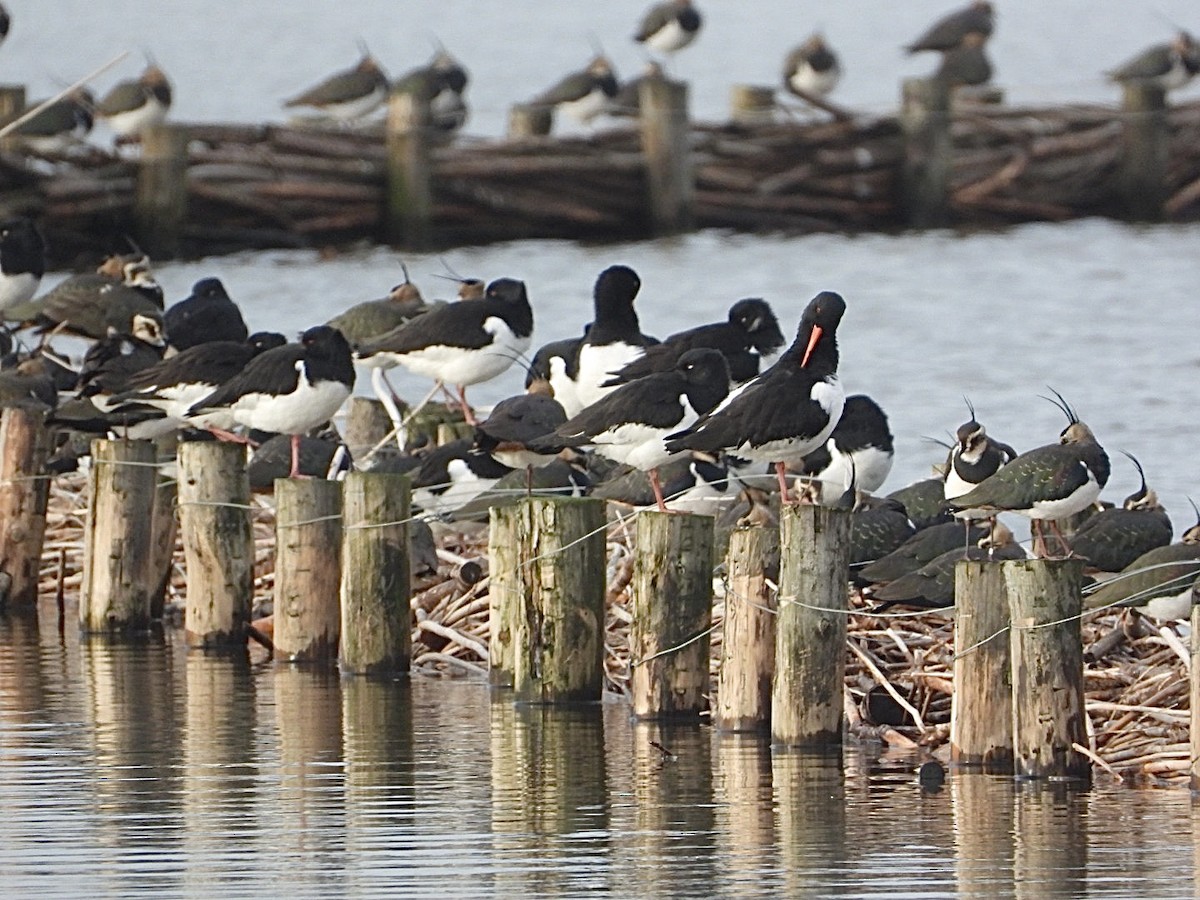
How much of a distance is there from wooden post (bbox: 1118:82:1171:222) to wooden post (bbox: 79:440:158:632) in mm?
23221

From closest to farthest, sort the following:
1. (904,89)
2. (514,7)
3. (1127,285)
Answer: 1. (1127,285)
2. (904,89)
3. (514,7)

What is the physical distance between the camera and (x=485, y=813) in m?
10.3

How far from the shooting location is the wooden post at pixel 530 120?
3659cm

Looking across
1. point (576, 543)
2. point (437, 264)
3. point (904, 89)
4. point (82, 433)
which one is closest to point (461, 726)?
point (576, 543)

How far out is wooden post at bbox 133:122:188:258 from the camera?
31.3 m

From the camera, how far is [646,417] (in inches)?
499

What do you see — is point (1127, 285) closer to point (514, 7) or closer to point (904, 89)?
point (904, 89)

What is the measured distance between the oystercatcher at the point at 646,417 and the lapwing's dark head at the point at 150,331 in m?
4.55

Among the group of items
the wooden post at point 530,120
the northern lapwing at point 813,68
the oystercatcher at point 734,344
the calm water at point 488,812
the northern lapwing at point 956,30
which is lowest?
the calm water at point 488,812

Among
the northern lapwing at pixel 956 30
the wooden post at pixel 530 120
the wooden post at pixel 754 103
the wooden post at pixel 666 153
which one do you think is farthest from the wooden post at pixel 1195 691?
the northern lapwing at pixel 956 30

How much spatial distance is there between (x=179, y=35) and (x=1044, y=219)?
29293 millimetres

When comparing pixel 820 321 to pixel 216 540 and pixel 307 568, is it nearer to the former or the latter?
pixel 307 568

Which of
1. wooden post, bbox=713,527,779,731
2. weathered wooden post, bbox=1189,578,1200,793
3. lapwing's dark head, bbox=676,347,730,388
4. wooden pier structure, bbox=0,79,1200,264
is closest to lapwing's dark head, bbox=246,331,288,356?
lapwing's dark head, bbox=676,347,730,388

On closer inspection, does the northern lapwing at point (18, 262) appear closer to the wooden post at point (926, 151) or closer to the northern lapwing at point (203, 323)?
the northern lapwing at point (203, 323)
